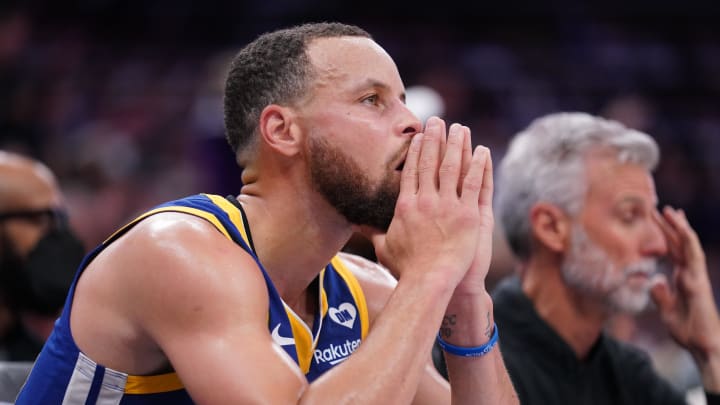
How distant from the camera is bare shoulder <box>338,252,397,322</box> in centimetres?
258

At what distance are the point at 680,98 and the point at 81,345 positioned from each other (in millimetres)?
8585

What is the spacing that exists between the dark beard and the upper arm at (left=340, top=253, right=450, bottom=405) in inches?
15.5

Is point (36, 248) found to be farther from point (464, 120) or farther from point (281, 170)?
point (464, 120)

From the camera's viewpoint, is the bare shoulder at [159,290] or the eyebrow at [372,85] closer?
the bare shoulder at [159,290]

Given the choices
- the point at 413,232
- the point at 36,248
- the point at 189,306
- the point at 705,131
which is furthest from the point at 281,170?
the point at 705,131

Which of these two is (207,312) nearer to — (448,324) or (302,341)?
(302,341)

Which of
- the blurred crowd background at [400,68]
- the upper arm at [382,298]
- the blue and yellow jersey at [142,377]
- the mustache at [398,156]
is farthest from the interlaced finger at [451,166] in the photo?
the blurred crowd background at [400,68]

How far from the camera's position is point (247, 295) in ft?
6.08

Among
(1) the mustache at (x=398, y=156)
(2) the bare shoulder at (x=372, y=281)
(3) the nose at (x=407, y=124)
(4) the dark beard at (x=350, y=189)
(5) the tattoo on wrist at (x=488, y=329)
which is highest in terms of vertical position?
(3) the nose at (x=407, y=124)

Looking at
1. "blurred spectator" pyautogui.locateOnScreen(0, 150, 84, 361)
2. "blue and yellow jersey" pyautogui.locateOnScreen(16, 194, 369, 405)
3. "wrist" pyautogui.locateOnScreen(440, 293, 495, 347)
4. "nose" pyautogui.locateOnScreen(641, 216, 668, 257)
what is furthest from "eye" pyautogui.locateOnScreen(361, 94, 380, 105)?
"blurred spectator" pyautogui.locateOnScreen(0, 150, 84, 361)

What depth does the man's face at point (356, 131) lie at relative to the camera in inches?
86.8

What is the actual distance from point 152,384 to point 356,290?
71 centimetres

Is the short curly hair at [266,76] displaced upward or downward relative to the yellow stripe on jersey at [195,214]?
upward

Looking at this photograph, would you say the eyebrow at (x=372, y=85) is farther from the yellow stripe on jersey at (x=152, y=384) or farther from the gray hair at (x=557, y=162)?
the gray hair at (x=557, y=162)
